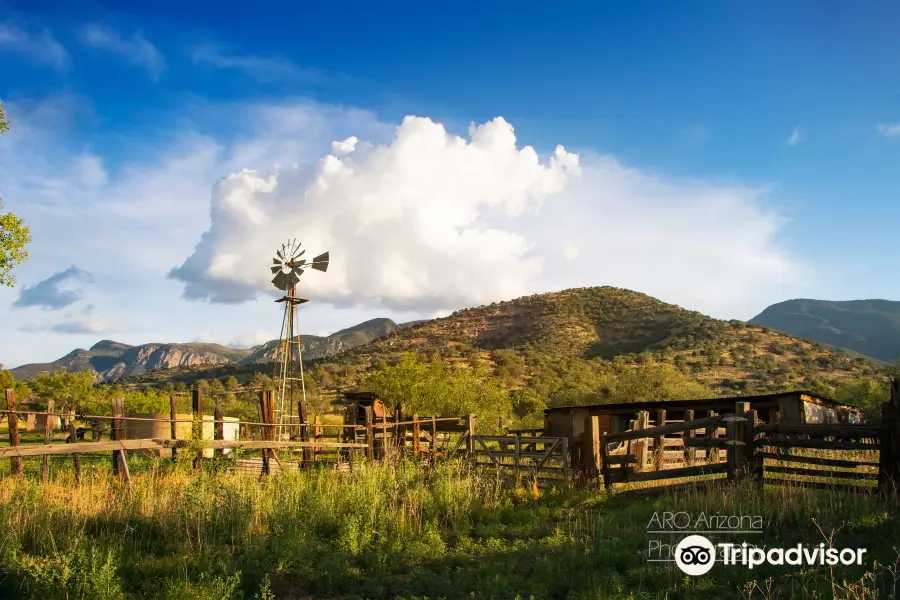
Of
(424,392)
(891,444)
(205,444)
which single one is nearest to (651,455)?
(891,444)

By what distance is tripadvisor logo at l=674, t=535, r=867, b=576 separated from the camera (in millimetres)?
7086

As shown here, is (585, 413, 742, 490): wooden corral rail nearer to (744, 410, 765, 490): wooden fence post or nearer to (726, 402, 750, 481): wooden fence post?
(726, 402, 750, 481): wooden fence post

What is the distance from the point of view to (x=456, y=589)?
7262 millimetres

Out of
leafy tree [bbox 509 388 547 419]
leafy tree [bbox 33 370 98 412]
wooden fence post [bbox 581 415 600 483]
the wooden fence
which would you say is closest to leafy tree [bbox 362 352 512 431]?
the wooden fence

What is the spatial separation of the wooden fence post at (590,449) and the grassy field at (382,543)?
1607 millimetres

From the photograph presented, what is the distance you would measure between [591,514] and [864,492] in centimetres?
421

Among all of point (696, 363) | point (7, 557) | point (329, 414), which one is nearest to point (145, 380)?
point (329, 414)

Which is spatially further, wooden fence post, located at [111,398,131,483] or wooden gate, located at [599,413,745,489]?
wooden fence post, located at [111,398,131,483]

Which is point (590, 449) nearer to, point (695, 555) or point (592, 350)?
point (695, 555)

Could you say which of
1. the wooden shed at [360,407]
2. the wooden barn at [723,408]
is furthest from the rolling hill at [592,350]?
the wooden shed at [360,407]

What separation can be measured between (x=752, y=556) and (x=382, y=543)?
4973mm

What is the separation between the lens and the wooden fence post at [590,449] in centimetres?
1355

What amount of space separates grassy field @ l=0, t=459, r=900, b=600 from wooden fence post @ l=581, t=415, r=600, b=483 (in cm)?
161

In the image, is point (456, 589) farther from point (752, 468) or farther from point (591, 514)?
point (752, 468)
